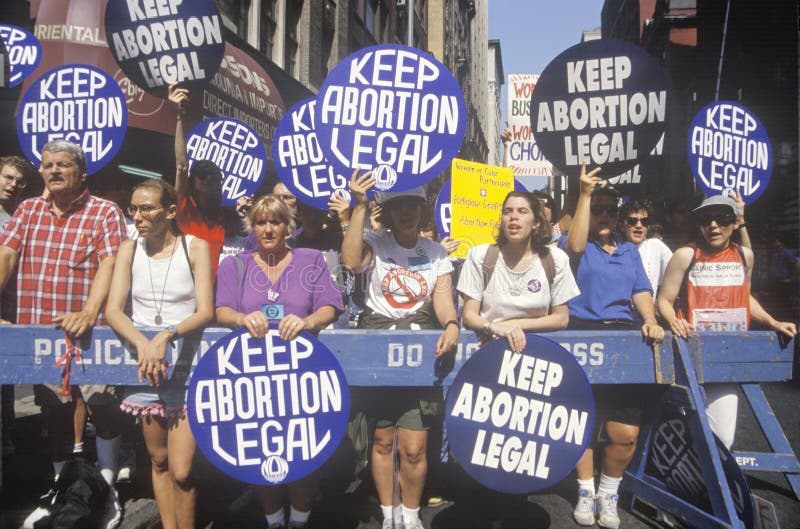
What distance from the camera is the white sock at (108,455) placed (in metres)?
3.61

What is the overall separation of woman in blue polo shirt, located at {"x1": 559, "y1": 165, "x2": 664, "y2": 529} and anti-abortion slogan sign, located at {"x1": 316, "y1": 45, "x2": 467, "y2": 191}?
993 mm

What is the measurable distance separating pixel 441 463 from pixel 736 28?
15779mm

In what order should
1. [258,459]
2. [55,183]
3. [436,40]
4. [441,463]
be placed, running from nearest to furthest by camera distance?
[258,459], [55,183], [441,463], [436,40]

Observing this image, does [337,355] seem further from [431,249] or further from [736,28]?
[736,28]

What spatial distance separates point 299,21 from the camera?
15.5m

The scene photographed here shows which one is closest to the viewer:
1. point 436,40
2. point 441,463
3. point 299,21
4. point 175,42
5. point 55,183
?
point 55,183

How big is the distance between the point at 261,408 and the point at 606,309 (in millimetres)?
2109

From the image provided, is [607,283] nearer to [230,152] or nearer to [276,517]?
[276,517]

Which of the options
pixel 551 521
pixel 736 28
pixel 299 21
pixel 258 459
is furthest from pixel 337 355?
pixel 736 28

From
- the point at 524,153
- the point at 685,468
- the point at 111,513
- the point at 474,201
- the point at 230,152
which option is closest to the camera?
the point at 685,468

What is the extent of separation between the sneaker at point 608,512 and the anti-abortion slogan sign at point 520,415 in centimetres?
89

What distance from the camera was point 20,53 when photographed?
17.7 feet

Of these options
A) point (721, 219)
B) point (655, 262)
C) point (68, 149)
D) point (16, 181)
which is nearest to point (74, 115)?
point (16, 181)

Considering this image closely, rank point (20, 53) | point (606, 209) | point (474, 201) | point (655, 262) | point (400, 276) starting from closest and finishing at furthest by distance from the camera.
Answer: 1. point (400, 276)
2. point (606, 209)
3. point (655, 262)
4. point (20, 53)
5. point (474, 201)
